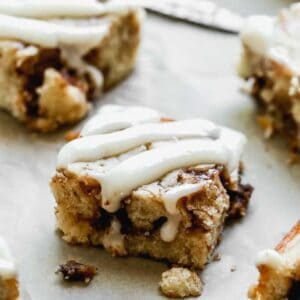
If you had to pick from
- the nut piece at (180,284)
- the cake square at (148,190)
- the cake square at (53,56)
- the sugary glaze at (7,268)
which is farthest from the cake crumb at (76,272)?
the cake square at (53,56)

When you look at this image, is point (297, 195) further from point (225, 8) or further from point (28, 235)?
point (225, 8)

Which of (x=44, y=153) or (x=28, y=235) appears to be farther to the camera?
(x=44, y=153)

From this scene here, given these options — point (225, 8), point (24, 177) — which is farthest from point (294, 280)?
point (225, 8)

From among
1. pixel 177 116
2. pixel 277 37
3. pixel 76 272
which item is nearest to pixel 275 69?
pixel 277 37

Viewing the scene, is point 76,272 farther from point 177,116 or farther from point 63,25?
point 63,25

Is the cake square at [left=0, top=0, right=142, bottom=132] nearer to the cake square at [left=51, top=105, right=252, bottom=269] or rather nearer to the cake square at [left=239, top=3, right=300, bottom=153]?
the cake square at [left=51, top=105, right=252, bottom=269]
